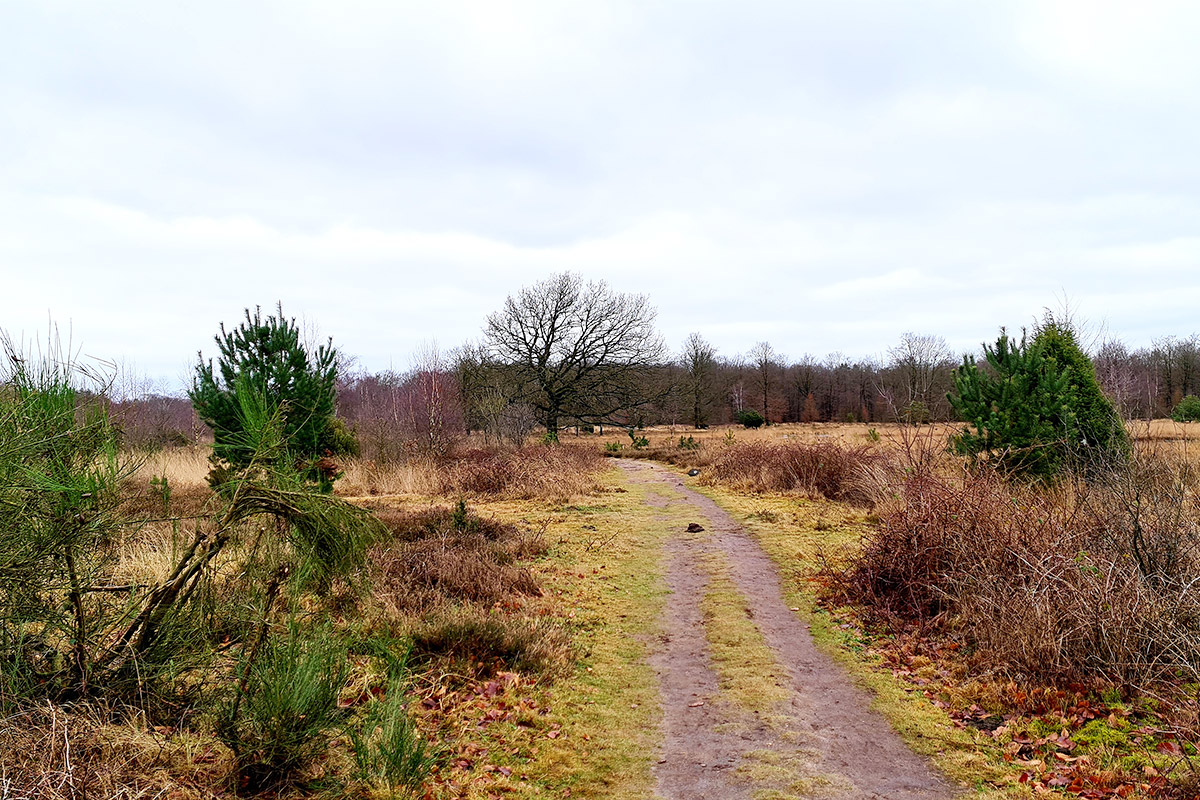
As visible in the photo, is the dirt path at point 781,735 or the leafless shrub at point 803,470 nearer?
the dirt path at point 781,735

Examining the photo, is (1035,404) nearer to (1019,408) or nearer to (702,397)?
(1019,408)

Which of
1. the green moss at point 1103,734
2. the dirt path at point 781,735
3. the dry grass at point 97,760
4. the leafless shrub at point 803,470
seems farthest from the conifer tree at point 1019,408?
the dry grass at point 97,760

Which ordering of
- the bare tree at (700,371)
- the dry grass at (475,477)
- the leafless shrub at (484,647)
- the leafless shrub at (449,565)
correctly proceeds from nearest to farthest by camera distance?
the leafless shrub at (484,647)
the leafless shrub at (449,565)
the dry grass at (475,477)
the bare tree at (700,371)

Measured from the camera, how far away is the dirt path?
14.0 feet

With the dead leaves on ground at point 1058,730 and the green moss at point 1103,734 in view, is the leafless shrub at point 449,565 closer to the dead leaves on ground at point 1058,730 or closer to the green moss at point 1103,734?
the dead leaves on ground at point 1058,730

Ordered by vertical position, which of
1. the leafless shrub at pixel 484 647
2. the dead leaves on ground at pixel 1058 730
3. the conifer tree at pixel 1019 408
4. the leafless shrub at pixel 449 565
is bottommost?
the dead leaves on ground at pixel 1058 730

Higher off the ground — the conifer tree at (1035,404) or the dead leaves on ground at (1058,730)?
the conifer tree at (1035,404)

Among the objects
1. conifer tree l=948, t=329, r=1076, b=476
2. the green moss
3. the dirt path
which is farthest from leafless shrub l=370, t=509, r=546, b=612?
conifer tree l=948, t=329, r=1076, b=476

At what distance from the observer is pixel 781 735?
4.93m

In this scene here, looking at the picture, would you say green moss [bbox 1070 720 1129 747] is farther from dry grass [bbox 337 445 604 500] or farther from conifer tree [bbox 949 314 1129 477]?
dry grass [bbox 337 445 604 500]

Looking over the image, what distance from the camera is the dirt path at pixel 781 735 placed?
4254mm

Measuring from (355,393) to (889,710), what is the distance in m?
35.5

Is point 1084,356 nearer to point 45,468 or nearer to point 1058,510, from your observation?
point 1058,510

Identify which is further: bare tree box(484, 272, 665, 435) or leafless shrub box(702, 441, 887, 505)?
bare tree box(484, 272, 665, 435)
